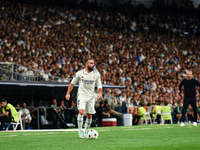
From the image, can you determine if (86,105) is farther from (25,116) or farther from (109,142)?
(25,116)

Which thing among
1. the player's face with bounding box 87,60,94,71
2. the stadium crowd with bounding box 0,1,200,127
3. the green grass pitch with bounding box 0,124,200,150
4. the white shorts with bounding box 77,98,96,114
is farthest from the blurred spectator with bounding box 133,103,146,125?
the player's face with bounding box 87,60,94,71

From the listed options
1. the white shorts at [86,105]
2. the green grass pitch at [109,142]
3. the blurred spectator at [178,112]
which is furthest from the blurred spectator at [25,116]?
the blurred spectator at [178,112]

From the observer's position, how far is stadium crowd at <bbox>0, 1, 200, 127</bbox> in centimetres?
2309

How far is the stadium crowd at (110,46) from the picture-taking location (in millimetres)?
23094

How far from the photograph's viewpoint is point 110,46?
29.0m

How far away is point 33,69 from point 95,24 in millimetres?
11426

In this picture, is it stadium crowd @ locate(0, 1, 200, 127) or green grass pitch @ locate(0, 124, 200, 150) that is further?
stadium crowd @ locate(0, 1, 200, 127)

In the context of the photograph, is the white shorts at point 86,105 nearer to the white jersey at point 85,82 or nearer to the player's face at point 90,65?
the white jersey at point 85,82

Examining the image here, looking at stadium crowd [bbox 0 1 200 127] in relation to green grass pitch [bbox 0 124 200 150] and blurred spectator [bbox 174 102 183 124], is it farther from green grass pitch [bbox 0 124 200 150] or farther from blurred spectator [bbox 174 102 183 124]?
green grass pitch [bbox 0 124 200 150]

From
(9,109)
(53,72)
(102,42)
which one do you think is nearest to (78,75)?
(9,109)

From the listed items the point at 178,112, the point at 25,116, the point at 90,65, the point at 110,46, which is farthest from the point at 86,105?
the point at 110,46

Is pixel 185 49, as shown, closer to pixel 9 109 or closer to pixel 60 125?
pixel 60 125

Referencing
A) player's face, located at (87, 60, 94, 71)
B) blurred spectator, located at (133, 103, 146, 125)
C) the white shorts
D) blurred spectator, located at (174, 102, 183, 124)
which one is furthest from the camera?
blurred spectator, located at (174, 102, 183, 124)

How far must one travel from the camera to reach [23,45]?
22906 mm
